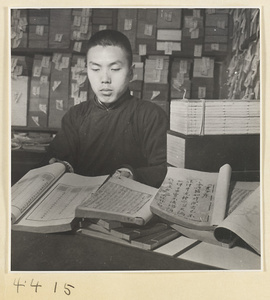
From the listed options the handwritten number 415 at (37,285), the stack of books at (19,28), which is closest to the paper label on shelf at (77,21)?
the stack of books at (19,28)

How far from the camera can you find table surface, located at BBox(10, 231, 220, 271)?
0.80 meters

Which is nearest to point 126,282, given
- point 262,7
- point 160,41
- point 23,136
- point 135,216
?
point 135,216

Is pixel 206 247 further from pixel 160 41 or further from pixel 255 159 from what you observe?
pixel 160 41

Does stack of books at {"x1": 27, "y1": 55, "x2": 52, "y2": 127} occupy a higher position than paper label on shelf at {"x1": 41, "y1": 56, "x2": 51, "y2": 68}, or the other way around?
paper label on shelf at {"x1": 41, "y1": 56, "x2": 51, "y2": 68}

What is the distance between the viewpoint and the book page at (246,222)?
0.79 meters

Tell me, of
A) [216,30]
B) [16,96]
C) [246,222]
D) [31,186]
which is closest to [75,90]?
[16,96]

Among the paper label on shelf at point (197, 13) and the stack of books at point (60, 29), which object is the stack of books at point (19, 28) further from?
the paper label on shelf at point (197, 13)

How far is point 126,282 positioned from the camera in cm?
82

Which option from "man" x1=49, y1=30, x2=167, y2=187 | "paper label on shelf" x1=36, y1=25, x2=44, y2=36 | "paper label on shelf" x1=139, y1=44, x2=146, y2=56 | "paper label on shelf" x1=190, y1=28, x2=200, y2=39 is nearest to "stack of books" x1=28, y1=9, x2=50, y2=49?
"paper label on shelf" x1=36, y1=25, x2=44, y2=36

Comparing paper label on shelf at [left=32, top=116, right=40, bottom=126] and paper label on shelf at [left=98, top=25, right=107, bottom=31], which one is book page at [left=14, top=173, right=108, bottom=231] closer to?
paper label on shelf at [left=32, top=116, right=40, bottom=126]

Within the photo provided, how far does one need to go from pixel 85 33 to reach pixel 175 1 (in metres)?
0.21

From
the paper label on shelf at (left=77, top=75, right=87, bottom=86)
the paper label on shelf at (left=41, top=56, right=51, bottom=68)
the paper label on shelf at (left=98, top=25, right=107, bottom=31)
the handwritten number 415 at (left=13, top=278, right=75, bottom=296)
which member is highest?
the paper label on shelf at (left=98, top=25, right=107, bottom=31)

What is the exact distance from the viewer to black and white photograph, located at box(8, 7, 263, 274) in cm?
83

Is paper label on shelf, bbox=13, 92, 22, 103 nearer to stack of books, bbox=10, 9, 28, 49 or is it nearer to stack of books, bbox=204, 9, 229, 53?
stack of books, bbox=10, 9, 28, 49
